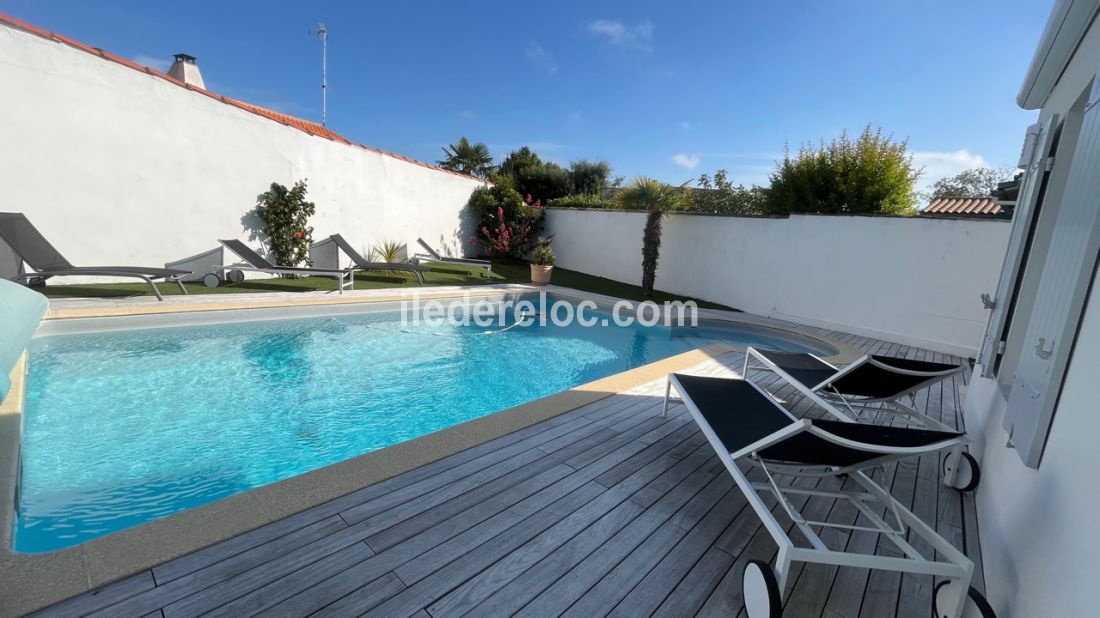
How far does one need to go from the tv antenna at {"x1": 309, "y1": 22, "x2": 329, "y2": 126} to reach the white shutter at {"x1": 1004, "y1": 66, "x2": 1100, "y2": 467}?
1792 centimetres

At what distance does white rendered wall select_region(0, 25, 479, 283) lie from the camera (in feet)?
19.4

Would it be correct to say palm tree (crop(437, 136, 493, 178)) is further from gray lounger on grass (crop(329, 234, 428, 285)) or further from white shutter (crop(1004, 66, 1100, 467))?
white shutter (crop(1004, 66, 1100, 467))

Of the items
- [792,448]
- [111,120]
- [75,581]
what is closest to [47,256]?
[111,120]

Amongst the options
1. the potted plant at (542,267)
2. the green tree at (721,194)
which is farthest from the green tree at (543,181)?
the potted plant at (542,267)

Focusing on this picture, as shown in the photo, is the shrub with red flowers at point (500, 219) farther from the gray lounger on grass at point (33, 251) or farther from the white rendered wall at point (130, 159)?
the gray lounger on grass at point (33, 251)

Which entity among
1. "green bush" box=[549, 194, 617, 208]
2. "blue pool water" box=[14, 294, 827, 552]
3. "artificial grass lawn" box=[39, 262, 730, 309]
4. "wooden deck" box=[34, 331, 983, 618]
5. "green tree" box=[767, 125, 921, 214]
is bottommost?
"blue pool water" box=[14, 294, 827, 552]

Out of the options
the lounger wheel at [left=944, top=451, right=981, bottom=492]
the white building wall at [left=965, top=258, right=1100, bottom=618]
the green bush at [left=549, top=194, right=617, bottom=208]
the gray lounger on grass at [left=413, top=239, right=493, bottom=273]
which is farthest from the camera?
the green bush at [left=549, top=194, right=617, bottom=208]

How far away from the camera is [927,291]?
7.09m

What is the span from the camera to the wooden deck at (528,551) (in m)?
1.53

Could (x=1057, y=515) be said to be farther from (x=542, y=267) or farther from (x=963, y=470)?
(x=542, y=267)

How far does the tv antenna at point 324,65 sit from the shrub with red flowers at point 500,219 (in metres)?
7.54

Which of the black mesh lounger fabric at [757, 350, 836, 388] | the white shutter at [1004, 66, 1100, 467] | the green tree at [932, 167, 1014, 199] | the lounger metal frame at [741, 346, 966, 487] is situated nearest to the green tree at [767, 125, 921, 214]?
the black mesh lounger fabric at [757, 350, 836, 388]

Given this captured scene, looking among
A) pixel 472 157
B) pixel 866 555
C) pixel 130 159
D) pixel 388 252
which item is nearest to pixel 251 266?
pixel 130 159

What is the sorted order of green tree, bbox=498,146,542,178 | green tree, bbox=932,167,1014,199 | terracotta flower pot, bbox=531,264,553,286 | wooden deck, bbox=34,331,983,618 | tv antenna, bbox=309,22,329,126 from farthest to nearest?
green tree, bbox=932,167,1014,199 < green tree, bbox=498,146,542,178 < tv antenna, bbox=309,22,329,126 < terracotta flower pot, bbox=531,264,553,286 < wooden deck, bbox=34,331,983,618
